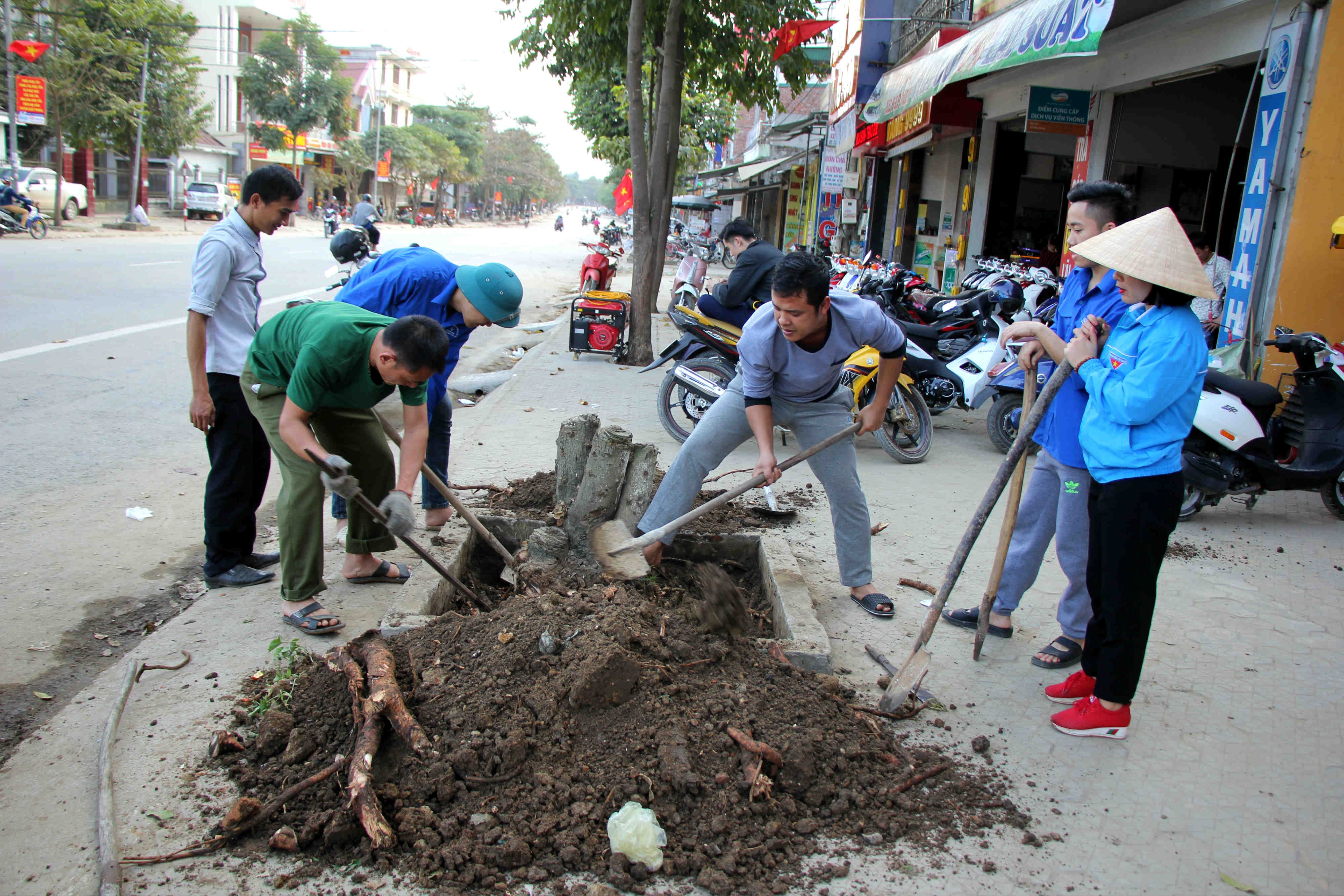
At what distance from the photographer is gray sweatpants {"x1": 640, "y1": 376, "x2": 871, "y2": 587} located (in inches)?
152

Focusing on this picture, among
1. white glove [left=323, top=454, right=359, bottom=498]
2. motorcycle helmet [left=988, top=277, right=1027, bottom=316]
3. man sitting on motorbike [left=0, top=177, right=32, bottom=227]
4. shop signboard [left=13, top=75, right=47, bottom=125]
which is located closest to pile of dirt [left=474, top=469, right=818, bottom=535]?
white glove [left=323, top=454, right=359, bottom=498]

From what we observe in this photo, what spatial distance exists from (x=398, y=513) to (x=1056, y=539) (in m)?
2.49

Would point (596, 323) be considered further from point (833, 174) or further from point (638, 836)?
point (833, 174)

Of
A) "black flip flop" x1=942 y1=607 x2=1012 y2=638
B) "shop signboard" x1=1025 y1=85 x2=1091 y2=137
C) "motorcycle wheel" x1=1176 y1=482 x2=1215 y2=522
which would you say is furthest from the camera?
"shop signboard" x1=1025 y1=85 x2=1091 y2=137

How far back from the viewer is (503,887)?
7.17 ft

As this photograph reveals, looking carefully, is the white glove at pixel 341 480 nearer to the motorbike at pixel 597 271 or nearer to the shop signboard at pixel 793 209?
the motorbike at pixel 597 271

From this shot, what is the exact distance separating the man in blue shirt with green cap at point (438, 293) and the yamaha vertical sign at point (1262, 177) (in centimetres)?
521

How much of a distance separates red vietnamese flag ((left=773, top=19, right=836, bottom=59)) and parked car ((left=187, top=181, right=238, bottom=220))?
3128 cm

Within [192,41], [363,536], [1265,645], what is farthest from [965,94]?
[192,41]

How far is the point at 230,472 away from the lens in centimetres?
387

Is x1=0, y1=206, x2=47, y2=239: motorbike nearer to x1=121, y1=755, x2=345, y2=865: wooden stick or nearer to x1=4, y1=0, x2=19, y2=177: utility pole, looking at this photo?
x1=4, y1=0, x2=19, y2=177: utility pole

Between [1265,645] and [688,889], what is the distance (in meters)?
2.84

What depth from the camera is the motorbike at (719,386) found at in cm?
655

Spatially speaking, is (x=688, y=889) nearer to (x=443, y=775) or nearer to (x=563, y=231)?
(x=443, y=775)
